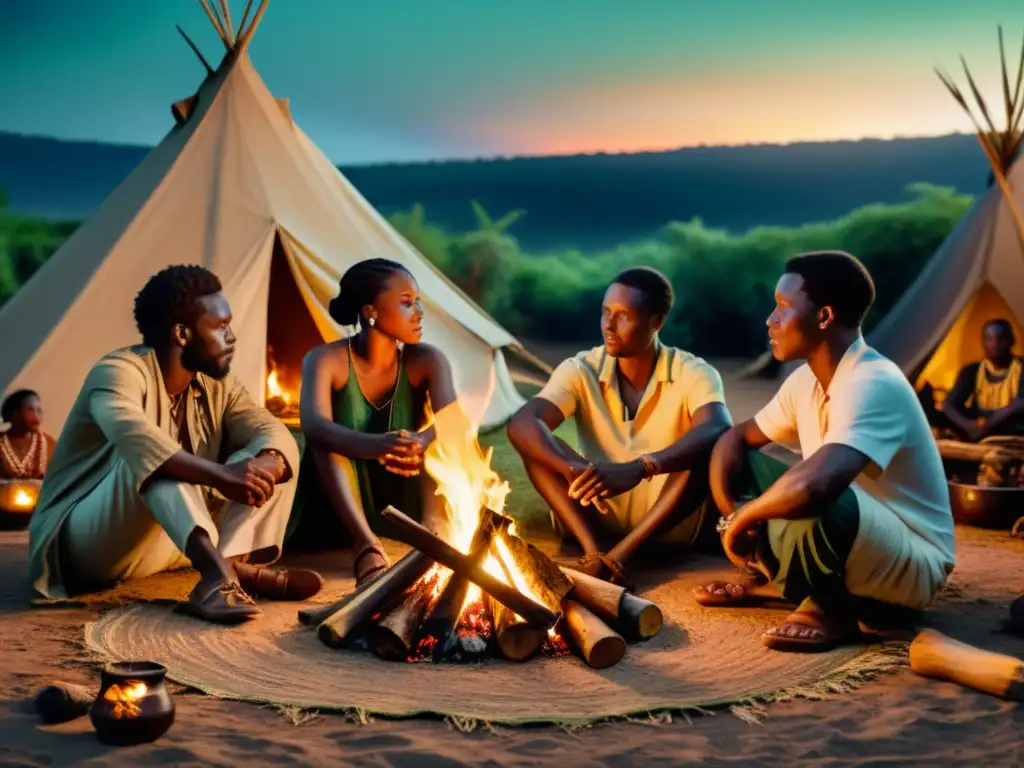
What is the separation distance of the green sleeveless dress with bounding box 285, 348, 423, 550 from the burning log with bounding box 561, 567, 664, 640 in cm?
105

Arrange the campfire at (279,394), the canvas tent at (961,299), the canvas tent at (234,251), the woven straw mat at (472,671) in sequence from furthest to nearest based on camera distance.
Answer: the campfire at (279,394) < the canvas tent at (961,299) < the canvas tent at (234,251) < the woven straw mat at (472,671)

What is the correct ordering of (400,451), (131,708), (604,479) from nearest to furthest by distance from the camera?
1. (131,708)
2. (604,479)
3. (400,451)

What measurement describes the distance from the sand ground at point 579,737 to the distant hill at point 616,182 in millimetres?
15765

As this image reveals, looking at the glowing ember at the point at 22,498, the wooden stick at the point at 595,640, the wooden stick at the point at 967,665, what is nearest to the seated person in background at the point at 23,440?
the glowing ember at the point at 22,498

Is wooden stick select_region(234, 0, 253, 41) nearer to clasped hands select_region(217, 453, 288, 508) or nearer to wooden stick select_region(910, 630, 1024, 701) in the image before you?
clasped hands select_region(217, 453, 288, 508)

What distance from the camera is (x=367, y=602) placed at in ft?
12.2

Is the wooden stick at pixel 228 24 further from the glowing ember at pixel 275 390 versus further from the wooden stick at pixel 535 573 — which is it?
the wooden stick at pixel 535 573

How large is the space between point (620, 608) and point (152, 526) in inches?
63.1

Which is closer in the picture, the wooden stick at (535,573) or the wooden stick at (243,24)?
the wooden stick at (535,573)

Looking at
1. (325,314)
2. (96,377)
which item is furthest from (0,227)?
(96,377)

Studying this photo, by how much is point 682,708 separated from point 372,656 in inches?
39.0

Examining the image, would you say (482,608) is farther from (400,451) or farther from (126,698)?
(126,698)

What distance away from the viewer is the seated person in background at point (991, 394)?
6230 millimetres

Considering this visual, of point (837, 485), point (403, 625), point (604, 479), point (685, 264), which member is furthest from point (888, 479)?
point (685, 264)
